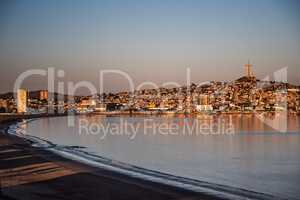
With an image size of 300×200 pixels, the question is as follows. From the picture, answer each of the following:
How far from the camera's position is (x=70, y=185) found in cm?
1307

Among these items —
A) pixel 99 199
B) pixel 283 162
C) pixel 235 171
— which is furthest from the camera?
pixel 283 162

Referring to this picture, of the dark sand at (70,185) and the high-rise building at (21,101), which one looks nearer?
the dark sand at (70,185)

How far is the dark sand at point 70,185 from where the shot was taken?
11.6 metres

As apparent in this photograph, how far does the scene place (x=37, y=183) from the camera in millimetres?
12984

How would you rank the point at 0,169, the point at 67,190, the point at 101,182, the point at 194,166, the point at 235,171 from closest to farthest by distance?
the point at 67,190, the point at 101,182, the point at 0,169, the point at 235,171, the point at 194,166

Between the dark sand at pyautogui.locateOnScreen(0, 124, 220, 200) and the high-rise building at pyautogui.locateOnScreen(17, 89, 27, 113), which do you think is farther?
the high-rise building at pyautogui.locateOnScreen(17, 89, 27, 113)

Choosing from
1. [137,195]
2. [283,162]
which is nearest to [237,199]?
[137,195]

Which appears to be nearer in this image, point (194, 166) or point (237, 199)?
point (237, 199)

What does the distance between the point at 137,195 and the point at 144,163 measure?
493 inches

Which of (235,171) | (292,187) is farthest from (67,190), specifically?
(235,171)

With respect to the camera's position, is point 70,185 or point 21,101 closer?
point 70,185

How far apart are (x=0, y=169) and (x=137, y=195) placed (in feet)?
20.6

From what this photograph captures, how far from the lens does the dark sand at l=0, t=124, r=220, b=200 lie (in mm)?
11586

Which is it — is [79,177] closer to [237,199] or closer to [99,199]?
[99,199]
